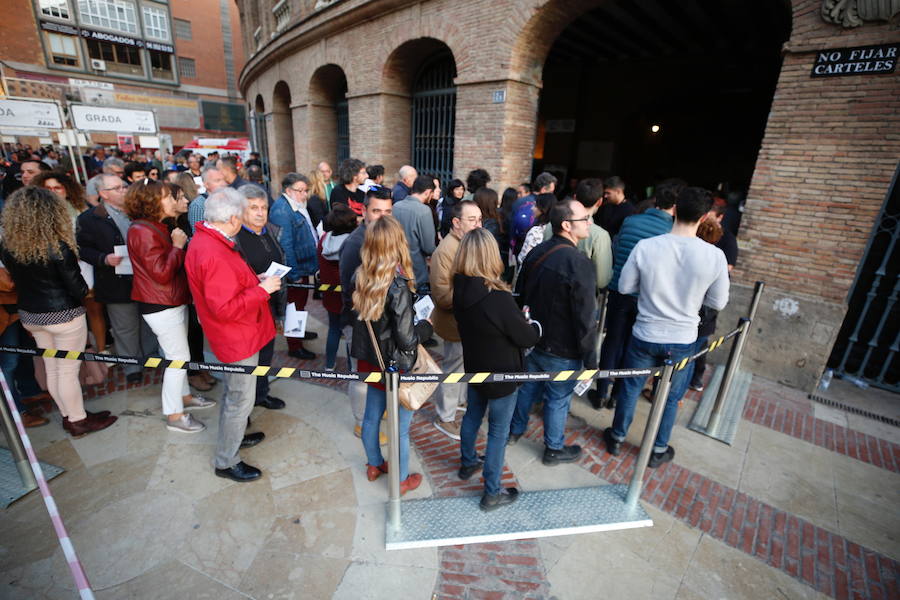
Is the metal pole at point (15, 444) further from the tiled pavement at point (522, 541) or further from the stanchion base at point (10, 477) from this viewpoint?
the tiled pavement at point (522, 541)

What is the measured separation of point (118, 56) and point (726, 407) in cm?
4970

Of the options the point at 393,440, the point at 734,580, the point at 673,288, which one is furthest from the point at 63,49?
the point at 734,580

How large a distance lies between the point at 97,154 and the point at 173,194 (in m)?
20.0

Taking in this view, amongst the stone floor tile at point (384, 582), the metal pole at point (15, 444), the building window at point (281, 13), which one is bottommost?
the stone floor tile at point (384, 582)

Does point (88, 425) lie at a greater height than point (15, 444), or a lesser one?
lesser

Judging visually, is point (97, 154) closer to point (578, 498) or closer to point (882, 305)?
point (578, 498)

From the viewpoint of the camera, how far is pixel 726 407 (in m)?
4.70

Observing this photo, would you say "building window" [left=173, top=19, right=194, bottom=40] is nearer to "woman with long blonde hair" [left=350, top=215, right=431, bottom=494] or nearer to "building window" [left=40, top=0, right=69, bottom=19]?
"building window" [left=40, top=0, right=69, bottom=19]

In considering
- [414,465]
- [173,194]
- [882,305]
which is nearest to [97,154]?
[173,194]

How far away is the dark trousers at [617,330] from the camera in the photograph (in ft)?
13.5

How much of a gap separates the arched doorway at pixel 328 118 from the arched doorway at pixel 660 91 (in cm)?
659

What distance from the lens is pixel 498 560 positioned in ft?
9.00

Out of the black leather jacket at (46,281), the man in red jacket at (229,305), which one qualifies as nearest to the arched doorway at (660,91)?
the man in red jacket at (229,305)

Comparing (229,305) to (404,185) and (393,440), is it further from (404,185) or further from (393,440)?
(404,185)
